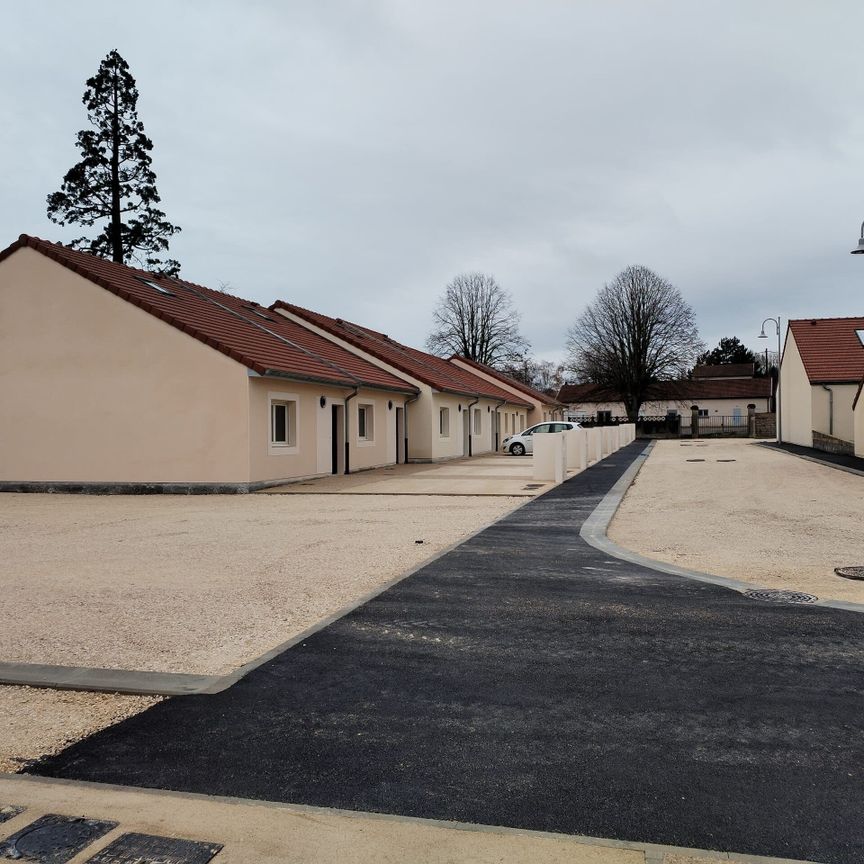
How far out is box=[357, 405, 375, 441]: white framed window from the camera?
997 inches

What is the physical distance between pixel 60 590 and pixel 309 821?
5418mm

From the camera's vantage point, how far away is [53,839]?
294 centimetres

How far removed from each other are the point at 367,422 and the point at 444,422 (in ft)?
21.1

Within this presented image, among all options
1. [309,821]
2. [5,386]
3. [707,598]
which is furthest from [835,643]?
[5,386]

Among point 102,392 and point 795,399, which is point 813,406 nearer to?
point 795,399

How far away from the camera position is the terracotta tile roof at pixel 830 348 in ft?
107

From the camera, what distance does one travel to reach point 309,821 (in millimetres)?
3055

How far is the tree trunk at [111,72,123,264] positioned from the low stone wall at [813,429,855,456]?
103ft

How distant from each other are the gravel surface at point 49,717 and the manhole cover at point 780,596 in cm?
505

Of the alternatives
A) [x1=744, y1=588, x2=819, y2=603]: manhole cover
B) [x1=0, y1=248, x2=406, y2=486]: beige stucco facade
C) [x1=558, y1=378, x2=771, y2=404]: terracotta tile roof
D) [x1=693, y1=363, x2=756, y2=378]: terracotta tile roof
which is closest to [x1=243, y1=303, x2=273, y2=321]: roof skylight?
[x1=0, y1=248, x2=406, y2=486]: beige stucco facade

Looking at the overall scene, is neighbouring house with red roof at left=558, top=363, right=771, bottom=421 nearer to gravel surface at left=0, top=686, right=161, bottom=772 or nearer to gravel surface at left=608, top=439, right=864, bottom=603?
gravel surface at left=608, top=439, right=864, bottom=603

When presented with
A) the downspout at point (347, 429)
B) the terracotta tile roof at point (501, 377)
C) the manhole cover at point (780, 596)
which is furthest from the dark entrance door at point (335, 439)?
the terracotta tile roof at point (501, 377)

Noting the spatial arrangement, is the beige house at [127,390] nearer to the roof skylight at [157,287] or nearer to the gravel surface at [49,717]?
the roof skylight at [157,287]

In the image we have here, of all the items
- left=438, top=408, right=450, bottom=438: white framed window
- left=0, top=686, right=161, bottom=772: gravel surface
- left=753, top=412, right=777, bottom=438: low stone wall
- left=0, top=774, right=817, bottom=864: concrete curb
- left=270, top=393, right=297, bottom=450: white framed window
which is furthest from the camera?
left=753, top=412, right=777, bottom=438: low stone wall
